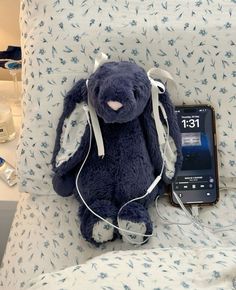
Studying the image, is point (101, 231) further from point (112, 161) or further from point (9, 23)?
point (9, 23)

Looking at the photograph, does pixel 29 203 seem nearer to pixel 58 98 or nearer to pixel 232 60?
pixel 58 98

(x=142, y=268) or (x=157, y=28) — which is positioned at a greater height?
(x=157, y=28)

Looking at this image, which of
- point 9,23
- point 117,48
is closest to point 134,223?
point 117,48

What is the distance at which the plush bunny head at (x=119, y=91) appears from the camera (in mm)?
729

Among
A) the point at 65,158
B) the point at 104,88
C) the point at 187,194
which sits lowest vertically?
the point at 187,194

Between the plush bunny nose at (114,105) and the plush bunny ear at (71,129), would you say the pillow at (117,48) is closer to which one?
the plush bunny ear at (71,129)

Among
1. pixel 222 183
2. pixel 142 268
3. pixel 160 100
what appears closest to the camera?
pixel 142 268

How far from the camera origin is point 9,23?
47.4 inches

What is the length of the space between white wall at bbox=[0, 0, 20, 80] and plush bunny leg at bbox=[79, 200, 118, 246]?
0.61 m

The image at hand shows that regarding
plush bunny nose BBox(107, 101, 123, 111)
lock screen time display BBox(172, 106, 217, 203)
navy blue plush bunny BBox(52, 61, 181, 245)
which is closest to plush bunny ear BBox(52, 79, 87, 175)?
navy blue plush bunny BBox(52, 61, 181, 245)

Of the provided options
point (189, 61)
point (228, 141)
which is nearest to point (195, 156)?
point (228, 141)

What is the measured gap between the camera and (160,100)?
0.83m

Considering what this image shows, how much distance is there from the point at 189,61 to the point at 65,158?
1.04ft

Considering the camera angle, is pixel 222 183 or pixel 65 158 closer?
pixel 65 158
